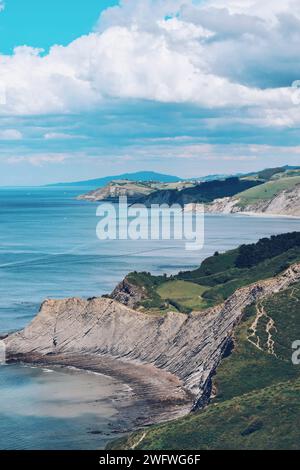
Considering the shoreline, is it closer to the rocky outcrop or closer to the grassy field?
the rocky outcrop

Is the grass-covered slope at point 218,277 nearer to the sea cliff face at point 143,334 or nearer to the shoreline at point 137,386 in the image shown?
the sea cliff face at point 143,334

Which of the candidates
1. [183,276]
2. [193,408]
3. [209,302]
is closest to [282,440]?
[193,408]

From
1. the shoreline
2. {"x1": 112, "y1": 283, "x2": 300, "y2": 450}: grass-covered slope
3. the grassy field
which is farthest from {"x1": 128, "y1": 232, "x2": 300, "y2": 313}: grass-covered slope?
{"x1": 112, "y1": 283, "x2": 300, "y2": 450}: grass-covered slope

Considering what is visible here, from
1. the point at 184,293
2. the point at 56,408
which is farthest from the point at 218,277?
the point at 56,408

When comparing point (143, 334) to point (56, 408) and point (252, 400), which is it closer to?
point (56, 408)
